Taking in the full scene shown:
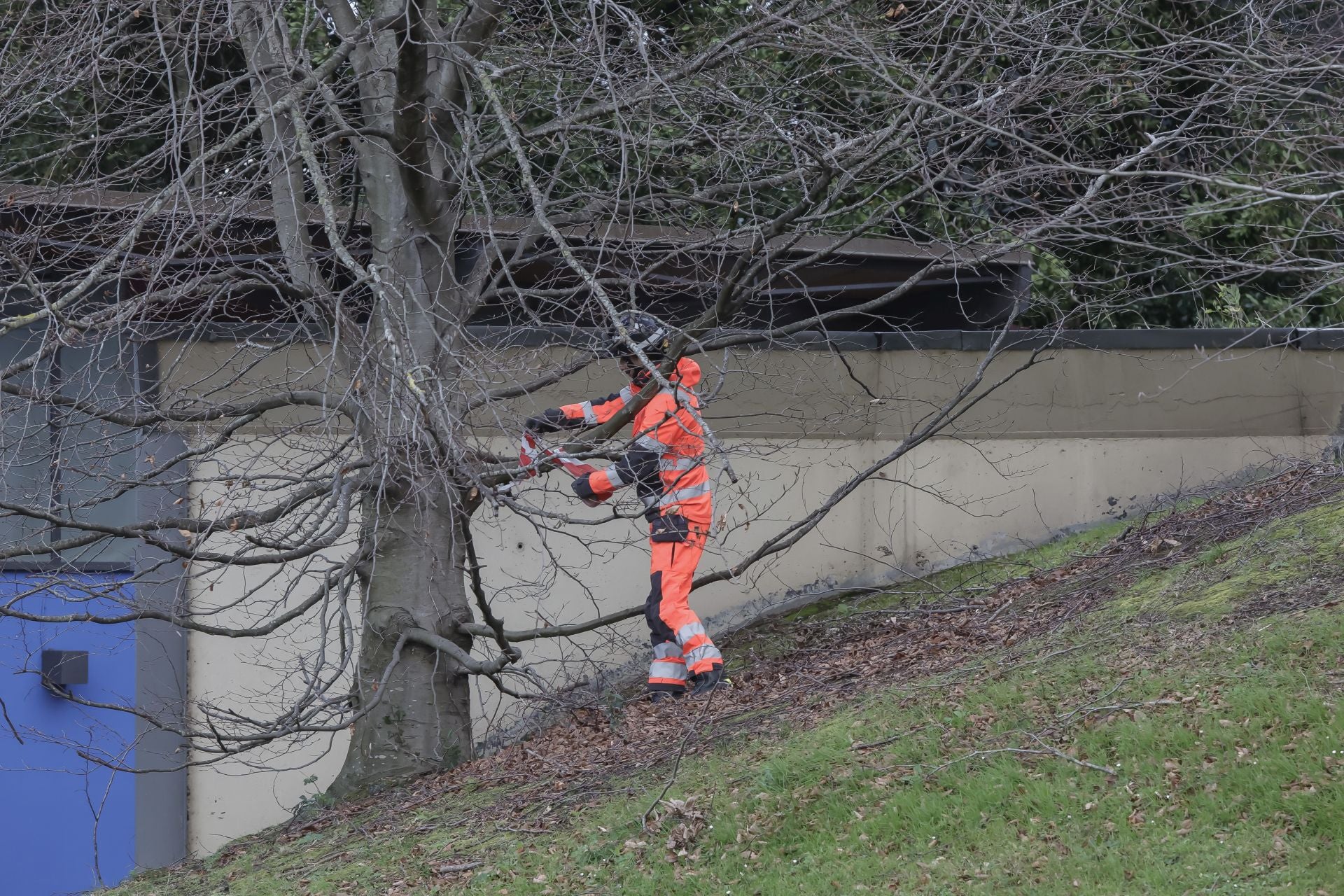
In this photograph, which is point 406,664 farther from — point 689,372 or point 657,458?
point 689,372

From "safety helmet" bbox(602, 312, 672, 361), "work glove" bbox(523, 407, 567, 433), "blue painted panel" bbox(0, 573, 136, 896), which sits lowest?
"blue painted panel" bbox(0, 573, 136, 896)

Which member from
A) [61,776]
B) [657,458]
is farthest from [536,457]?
[61,776]

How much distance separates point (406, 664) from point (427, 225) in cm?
234

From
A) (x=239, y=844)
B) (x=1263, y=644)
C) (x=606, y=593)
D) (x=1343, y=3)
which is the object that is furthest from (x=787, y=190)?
(x=239, y=844)

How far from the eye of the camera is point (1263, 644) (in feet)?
17.7

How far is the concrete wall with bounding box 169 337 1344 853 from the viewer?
9289 millimetres

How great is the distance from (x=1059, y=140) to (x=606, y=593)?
4.02 meters

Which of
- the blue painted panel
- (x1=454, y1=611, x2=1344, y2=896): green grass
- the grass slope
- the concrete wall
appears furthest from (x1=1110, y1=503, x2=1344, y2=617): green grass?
the blue painted panel

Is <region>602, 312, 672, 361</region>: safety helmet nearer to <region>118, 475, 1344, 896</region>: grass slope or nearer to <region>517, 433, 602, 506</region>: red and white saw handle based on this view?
<region>517, 433, 602, 506</region>: red and white saw handle

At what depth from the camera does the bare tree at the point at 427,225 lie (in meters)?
6.31

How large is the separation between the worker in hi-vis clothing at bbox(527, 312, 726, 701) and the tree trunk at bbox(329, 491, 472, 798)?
0.92 meters

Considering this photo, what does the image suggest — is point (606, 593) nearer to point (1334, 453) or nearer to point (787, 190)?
point (787, 190)

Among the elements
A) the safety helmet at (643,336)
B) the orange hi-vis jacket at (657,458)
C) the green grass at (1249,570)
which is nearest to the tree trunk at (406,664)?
the orange hi-vis jacket at (657,458)

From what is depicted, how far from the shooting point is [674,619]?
7.60 metres
